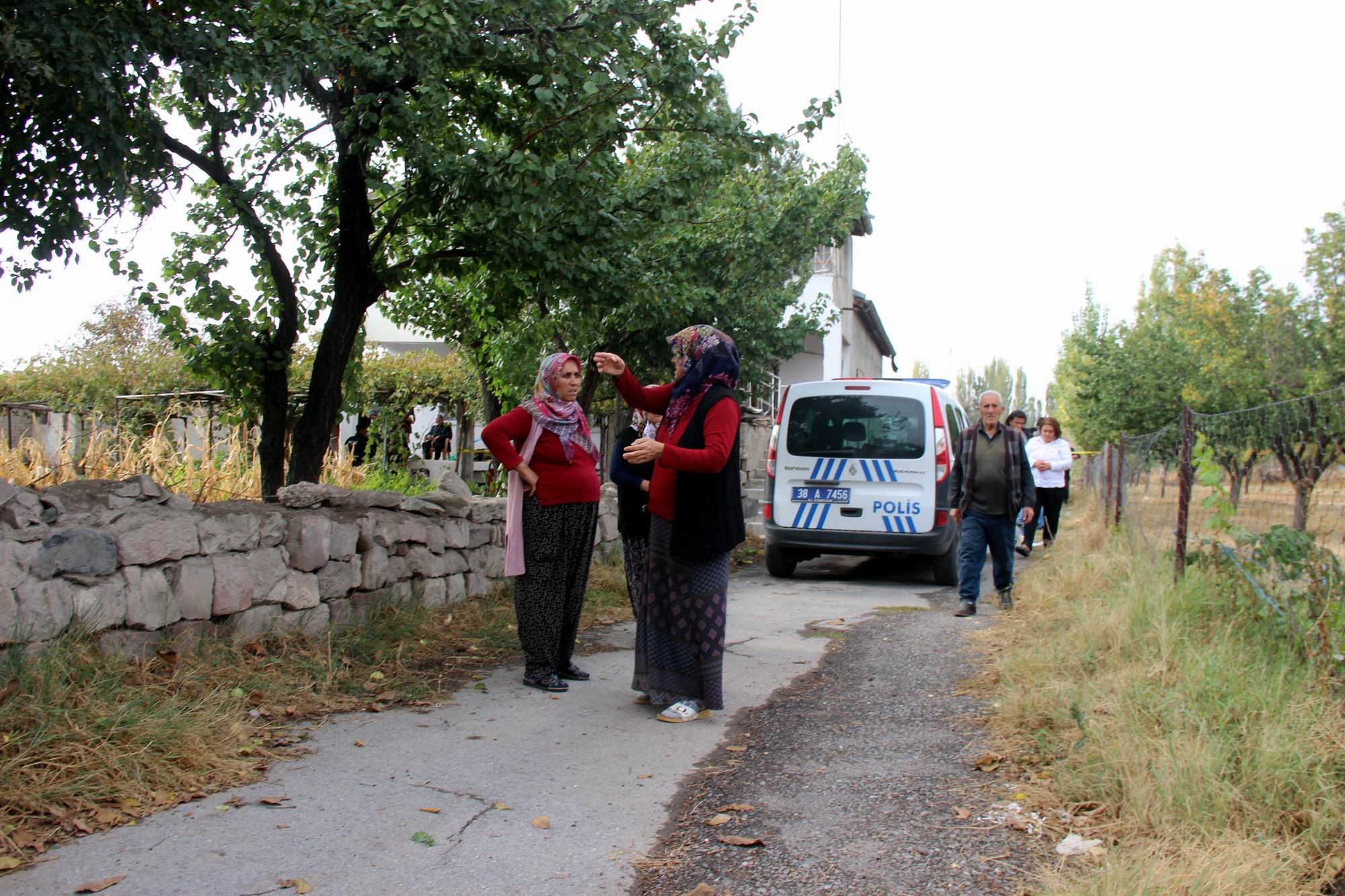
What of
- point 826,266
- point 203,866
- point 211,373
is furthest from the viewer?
point 826,266

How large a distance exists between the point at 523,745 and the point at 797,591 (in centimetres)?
557

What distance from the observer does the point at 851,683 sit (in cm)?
594

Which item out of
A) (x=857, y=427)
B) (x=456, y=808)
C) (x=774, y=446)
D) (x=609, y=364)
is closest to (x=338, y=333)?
(x=609, y=364)

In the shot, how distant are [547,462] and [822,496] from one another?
5.18m

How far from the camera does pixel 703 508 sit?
5.07 meters

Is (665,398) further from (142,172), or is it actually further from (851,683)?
(142,172)

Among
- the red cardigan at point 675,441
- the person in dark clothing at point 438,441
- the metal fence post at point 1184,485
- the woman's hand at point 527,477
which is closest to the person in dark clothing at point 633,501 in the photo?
the woman's hand at point 527,477

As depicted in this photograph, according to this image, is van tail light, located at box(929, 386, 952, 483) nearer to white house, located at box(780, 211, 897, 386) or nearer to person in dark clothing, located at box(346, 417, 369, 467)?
person in dark clothing, located at box(346, 417, 369, 467)

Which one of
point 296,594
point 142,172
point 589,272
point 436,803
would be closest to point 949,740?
point 436,803

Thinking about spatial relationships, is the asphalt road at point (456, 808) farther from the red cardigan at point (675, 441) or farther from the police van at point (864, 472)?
the police van at point (864, 472)

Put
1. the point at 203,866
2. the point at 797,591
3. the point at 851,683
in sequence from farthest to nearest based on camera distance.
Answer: the point at 797,591, the point at 851,683, the point at 203,866

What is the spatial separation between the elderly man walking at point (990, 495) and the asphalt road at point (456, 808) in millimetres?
2640

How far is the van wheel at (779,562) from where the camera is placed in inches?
429

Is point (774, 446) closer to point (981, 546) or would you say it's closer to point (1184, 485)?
point (981, 546)
